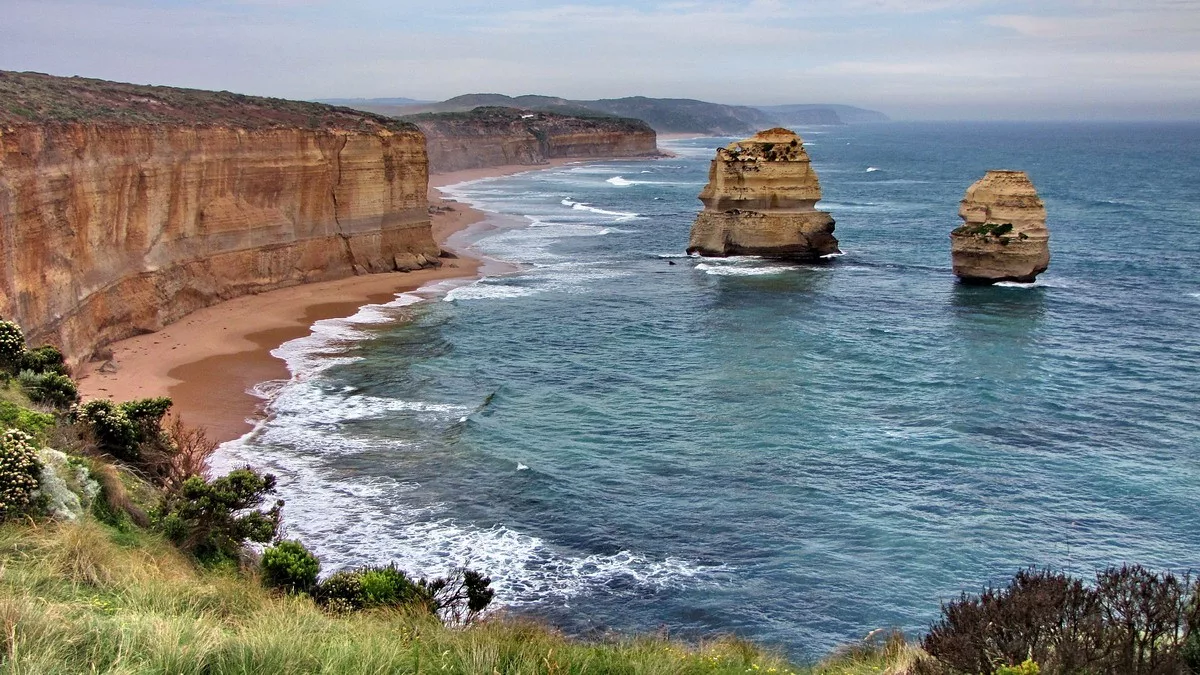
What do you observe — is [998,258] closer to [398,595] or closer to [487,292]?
[487,292]

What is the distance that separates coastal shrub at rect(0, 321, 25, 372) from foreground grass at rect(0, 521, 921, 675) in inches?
352

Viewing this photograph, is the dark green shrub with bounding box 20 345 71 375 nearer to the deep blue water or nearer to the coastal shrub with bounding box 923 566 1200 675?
the deep blue water

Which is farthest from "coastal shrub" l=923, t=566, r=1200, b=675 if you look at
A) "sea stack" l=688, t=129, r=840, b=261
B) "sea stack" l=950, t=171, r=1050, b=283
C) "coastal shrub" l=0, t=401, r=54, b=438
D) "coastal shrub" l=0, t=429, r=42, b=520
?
"sea stack" l=688, t=129, r=840, b=261

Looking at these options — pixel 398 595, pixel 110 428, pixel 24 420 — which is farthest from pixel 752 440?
pixel 24 420

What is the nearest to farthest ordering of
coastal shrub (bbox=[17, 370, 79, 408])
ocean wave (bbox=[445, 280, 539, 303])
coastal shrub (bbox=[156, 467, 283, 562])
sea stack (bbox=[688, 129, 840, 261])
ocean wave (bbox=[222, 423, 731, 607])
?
1. coastal shrub (bbox=[156, 467, 283, 562])
2. ocean wave (bbox=[222, 423, 731, 607])
3. coastal shrub (bbox=[17, 370, 79, 408])
4. ocean wave (bbox=[445, 280, 539, 303])
5. sea stack (bbox=[688, 129, 840, 261])

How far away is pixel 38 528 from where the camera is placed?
41.8 ft

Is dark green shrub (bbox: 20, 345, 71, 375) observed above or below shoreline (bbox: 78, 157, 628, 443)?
above

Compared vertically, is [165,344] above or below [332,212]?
below

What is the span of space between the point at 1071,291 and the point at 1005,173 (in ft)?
19.3

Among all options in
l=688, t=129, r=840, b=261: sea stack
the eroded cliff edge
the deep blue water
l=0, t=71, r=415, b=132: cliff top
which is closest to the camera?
the deep blue water

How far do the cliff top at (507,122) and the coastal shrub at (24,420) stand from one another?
396 feet

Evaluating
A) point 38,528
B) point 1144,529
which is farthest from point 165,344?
point 1144,529

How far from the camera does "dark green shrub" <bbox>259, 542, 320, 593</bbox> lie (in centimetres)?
1440

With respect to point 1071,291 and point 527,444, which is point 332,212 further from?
point 1071,291
